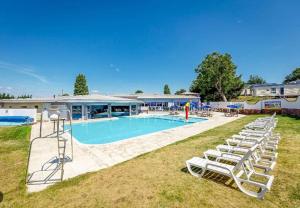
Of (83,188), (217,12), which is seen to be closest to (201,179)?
(83,188)

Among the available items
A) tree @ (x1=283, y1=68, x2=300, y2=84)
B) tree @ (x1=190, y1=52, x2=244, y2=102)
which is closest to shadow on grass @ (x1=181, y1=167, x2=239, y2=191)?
tree @ (x1=190, y1=52, x2=244, y2=102)

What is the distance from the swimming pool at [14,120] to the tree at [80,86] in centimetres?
3956

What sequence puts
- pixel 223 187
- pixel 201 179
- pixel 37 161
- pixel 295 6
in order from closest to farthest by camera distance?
pixel 223 187 < pixel 201 179 < pixel 37 161 < pixel 295 6

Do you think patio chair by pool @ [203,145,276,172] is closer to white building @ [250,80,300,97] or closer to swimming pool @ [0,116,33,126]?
swimming pool @ [0,116,33,126]

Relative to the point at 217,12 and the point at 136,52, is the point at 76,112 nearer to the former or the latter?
the point at 217,12

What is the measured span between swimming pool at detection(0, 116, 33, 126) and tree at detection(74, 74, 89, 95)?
39.6 meters

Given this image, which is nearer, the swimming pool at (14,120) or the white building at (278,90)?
the swimming pool at (14,120)

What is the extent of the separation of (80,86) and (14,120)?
136 feet

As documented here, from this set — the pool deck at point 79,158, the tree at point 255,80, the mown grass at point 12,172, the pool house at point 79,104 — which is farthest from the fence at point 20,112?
the tree at point 255,80

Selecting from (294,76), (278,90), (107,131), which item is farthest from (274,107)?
(294,76)

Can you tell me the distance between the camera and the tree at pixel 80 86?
5678 cm

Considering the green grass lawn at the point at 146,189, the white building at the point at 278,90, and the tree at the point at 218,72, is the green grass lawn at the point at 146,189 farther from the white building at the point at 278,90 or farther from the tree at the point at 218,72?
the white building at the point at 278,90

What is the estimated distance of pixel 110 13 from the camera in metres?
20.9

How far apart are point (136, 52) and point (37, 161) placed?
117 ft
